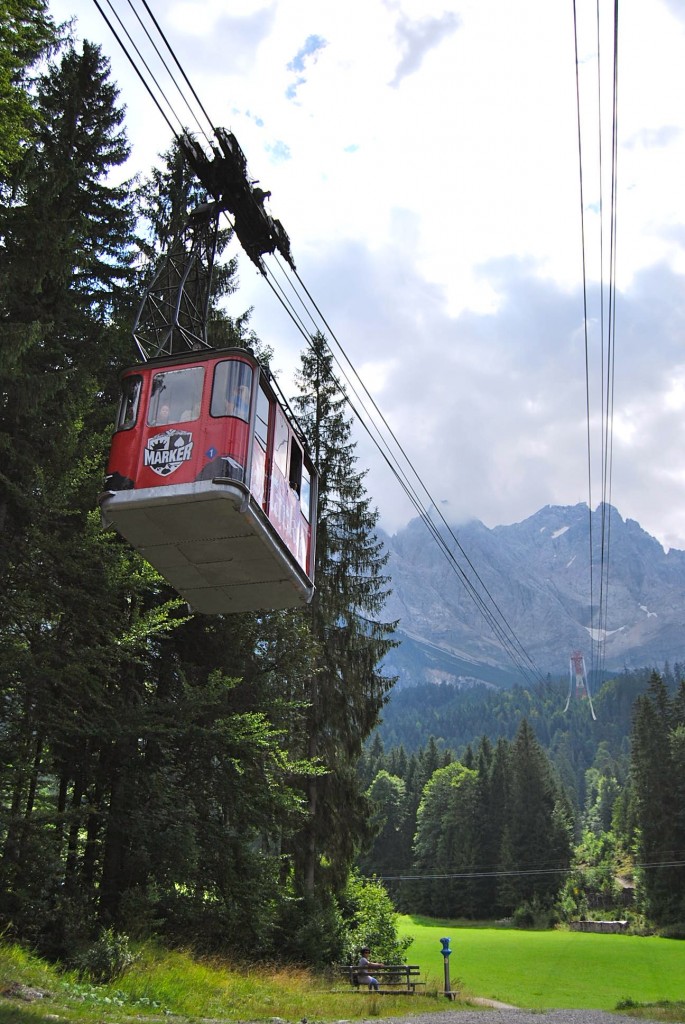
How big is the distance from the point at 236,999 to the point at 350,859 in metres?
12.7

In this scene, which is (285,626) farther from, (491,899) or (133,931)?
(491,899)

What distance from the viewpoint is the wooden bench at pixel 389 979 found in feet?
64.7

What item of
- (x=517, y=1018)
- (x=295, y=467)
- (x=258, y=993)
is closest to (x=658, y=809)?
(x=517, y=1018)

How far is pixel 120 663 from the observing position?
19500mm

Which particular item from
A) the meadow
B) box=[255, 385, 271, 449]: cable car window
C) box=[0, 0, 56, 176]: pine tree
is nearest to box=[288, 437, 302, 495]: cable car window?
box=[255, 385, 271, 449]: cable car window

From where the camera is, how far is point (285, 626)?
22.8 meters

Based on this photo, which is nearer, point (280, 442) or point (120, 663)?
point (280, 442)

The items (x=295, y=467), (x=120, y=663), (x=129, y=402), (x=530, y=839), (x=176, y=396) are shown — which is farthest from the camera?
(x=530, y=839)

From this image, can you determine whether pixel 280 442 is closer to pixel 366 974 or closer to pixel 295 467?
pixel 295 467

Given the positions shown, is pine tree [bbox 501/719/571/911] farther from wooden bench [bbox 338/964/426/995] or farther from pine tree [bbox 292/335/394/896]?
wooden bench [bbox 338/964/426/995]

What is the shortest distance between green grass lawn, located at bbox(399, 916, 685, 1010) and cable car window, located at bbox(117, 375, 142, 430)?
51.4 feet

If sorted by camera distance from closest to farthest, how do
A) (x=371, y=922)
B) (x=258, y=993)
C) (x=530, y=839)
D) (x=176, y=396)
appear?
(x=176, y=396) < (x=258, y=993) < (x=371, y=922) < (x=530, y=839)

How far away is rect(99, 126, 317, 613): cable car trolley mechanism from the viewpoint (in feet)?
37.6

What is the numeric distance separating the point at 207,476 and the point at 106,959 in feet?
29.0
